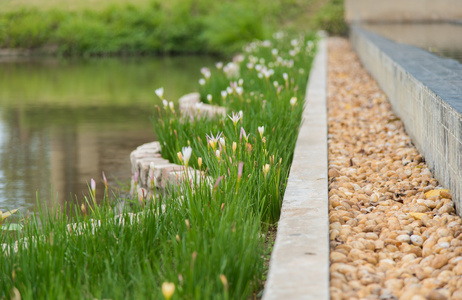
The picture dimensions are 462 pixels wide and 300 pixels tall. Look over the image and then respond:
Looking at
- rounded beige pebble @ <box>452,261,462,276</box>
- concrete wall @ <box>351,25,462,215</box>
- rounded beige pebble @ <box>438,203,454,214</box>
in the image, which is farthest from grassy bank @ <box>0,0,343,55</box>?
rounded beige pebble @ <box>452,261,462,276</box>

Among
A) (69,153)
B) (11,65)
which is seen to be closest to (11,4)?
(11,65)

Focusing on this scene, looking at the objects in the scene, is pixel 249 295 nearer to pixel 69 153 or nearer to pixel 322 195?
pixel 322 195

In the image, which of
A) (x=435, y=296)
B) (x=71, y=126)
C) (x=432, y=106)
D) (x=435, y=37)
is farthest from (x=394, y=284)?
(x=435, y=37)

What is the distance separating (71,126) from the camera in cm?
799

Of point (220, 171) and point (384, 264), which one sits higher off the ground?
point (220, 171)

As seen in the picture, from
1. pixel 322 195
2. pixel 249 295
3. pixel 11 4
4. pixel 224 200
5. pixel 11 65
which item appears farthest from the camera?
pixel 11 4

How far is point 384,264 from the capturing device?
2.34 m

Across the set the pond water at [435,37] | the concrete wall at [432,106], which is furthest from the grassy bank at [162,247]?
the pond water at [435,37]

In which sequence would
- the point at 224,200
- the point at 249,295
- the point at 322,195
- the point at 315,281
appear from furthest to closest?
the point at 322,195 < the point at 224,200 < the point at 249,295 < the point at 315,281

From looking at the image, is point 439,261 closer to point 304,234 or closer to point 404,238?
point 404,238

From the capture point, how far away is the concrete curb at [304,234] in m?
1.93

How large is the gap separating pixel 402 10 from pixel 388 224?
11.1m

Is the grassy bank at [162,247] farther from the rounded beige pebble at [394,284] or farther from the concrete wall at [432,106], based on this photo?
the concrete wall at [432,106]

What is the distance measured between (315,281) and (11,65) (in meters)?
17.7
